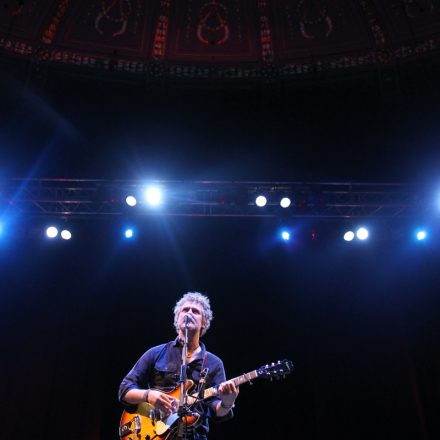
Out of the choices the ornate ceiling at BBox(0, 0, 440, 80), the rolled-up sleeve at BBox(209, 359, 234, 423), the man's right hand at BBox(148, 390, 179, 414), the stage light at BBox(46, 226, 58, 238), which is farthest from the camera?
the stage light at BBox(46, 226, 58, 238)

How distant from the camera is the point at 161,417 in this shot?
10.6ft

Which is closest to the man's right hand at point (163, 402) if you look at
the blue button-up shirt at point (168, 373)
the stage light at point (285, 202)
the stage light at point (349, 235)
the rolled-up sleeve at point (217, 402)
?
the blue button-up shirt at point (168, 373)

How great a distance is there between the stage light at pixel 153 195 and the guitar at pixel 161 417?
380 centimetres

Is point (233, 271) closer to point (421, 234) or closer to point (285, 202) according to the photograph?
point (285, 202)

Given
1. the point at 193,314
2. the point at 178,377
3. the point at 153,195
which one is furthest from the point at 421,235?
the point at 178,377

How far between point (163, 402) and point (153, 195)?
4.08 meters

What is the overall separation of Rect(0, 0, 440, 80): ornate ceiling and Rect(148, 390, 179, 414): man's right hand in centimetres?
535

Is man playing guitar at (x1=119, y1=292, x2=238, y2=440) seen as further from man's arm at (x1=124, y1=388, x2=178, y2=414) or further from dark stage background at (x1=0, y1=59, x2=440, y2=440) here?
dark stage background at (x1=0, y1=59, x2=440, y2=440)

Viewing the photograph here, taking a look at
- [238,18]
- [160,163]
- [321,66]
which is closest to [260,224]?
[160,163]

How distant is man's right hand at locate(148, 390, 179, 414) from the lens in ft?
10.1

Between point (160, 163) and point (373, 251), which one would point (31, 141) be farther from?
point (373, 251)

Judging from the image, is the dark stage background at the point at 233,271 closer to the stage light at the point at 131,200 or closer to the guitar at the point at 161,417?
the stage light at the point at 131,200

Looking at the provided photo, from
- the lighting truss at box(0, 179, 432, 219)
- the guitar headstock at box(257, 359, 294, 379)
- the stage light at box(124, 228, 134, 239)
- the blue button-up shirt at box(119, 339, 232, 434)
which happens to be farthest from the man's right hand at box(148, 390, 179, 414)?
the stage light at box(124, 228, 134, 239)

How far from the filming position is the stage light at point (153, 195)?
672cm
